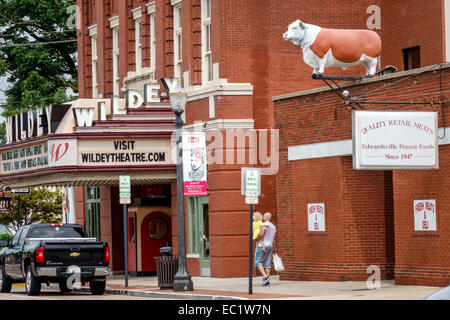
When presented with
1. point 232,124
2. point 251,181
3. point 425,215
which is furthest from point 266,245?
point 232,124

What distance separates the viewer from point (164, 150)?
111ft

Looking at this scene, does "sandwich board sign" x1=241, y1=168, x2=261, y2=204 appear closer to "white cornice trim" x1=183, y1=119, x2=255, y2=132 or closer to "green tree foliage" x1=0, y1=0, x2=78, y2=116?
"white cornice trim" x1=183, y1=119, x2=255, y2=132

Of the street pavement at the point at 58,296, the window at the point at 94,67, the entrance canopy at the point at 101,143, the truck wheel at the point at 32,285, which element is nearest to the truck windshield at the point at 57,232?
the street pavement at the point at 58,296

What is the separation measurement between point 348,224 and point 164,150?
29.7ft

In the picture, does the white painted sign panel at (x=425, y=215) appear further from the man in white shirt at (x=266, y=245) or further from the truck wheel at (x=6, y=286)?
the truck wheel at (x=6, y=286)

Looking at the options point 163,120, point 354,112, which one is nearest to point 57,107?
Answer: point 163,120

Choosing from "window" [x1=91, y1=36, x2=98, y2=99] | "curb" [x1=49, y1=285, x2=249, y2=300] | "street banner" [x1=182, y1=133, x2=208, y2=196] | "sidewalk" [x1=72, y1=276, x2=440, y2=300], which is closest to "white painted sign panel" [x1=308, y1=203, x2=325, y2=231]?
"sidewalk" [x1=72, y1=276, x2=440, y2=300]

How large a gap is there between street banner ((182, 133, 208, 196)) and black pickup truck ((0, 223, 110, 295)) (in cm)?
281

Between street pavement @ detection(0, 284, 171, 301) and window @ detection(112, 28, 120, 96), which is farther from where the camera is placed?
window @ detection(112, 28, 120, 96)

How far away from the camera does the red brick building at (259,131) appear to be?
26594mm

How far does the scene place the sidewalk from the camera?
22.3 m

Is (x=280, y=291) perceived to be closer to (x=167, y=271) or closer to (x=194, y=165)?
(x=167, y=271)

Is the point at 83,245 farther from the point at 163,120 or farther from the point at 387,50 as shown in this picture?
the point at 387,50

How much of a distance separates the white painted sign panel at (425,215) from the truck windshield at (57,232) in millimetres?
10136
